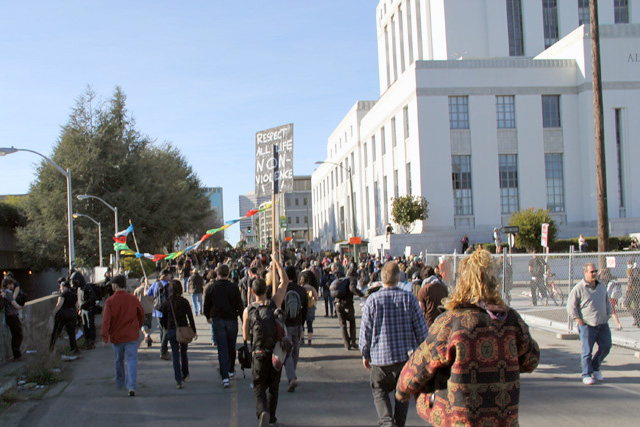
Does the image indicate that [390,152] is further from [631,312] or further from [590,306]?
[590,306]

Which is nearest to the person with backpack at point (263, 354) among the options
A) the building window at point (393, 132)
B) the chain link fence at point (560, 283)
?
the chain link fence at point (560, 283)

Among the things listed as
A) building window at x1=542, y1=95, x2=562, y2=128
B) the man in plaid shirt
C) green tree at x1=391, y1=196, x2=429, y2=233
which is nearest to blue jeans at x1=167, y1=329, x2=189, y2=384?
the man in plaid shirt

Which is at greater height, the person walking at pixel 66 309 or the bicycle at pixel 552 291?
the person walking at pixel 66 309

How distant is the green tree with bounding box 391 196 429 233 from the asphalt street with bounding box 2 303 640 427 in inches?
1099

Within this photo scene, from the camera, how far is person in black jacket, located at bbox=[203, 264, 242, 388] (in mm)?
8805

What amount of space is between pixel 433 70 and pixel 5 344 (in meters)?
35.2

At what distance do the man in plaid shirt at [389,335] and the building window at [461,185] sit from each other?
3593 centimetres

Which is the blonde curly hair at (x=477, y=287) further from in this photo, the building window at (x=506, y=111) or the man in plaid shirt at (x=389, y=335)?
the building window at (x=506, y=111)

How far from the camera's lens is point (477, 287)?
3350 millimetres

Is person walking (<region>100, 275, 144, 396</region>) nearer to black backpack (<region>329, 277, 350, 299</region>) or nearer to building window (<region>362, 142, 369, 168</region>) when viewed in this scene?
black backpack (<region>329, 277, 350, 299</region>)

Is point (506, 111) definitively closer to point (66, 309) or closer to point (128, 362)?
point (66, 309)

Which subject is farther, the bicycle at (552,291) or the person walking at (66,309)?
the bicycle at (552,291)

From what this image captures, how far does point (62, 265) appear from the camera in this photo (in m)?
48.5

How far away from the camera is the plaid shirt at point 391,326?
561cm
